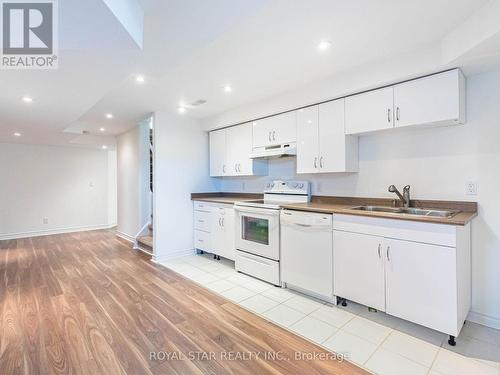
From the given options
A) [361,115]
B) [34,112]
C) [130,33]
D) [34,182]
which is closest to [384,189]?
[361,115]

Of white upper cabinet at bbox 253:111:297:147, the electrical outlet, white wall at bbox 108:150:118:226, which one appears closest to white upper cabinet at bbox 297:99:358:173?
white upper cabinet at bbox 253:111:297:147

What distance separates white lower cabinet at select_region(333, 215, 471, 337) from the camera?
6.17 ft

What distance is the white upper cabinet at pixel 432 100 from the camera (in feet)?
6.88

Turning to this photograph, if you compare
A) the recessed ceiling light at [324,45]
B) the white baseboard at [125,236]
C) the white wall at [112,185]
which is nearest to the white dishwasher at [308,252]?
the recessed ceiling light at [324,45]

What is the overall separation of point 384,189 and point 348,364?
1.74 m

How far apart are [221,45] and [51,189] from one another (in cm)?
634

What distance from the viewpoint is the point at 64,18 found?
1.39m

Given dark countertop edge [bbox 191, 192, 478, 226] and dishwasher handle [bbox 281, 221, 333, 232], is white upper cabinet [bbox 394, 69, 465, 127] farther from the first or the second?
dishwasher handle [bbox 281, 221, 333, 232]

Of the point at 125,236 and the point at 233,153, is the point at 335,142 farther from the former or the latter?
the point at 125,236

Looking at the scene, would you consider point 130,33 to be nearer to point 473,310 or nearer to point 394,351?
point 394,351

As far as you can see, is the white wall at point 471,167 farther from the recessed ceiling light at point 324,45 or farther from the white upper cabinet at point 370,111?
the recessed ceiling light at point 324,45

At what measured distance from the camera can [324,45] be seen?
2105 mm

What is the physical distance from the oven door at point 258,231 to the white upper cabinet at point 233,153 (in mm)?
744

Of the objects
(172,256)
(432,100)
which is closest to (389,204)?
(432,100)
